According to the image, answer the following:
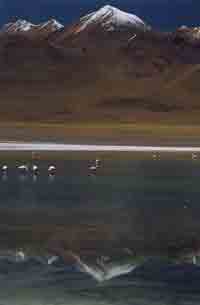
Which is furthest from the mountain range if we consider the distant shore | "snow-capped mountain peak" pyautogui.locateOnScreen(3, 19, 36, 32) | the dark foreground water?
the dark foreground water

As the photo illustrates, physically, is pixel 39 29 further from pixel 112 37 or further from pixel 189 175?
pixel 189 175

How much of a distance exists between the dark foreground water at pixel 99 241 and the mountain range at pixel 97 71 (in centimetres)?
4759

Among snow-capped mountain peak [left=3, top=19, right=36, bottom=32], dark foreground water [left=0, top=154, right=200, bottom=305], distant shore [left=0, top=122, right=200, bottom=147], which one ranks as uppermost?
dark foreground water [left=0, top=154, right=200, bottom=305]

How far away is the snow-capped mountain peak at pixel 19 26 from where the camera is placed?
290 ft

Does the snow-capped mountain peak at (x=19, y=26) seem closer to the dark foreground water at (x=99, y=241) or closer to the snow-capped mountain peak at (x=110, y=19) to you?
the snow-capped mountain peak at (x=110, y=19)

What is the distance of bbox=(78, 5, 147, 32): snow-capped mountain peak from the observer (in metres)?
93.6

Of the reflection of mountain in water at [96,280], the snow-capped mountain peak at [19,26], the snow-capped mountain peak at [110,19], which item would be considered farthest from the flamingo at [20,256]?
the snow-capped mountain peak at [110,19]

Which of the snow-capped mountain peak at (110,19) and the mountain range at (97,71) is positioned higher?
the snow-capped mountain peak at (110,19)

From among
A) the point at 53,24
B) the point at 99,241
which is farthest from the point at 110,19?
the point at 99,241

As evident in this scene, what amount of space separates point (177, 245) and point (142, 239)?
0.59 m

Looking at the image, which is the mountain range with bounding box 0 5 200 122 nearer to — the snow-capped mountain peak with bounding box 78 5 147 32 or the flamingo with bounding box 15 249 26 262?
the snow-capped mountain peak with bounding box 78 5 147 32

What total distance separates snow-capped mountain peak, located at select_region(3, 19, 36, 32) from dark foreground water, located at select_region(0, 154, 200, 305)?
6957 cm

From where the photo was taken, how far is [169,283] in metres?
8.72

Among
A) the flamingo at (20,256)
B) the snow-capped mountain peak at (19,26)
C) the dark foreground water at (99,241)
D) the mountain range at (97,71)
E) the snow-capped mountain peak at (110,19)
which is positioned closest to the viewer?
the dark foreground water at (99,241)
